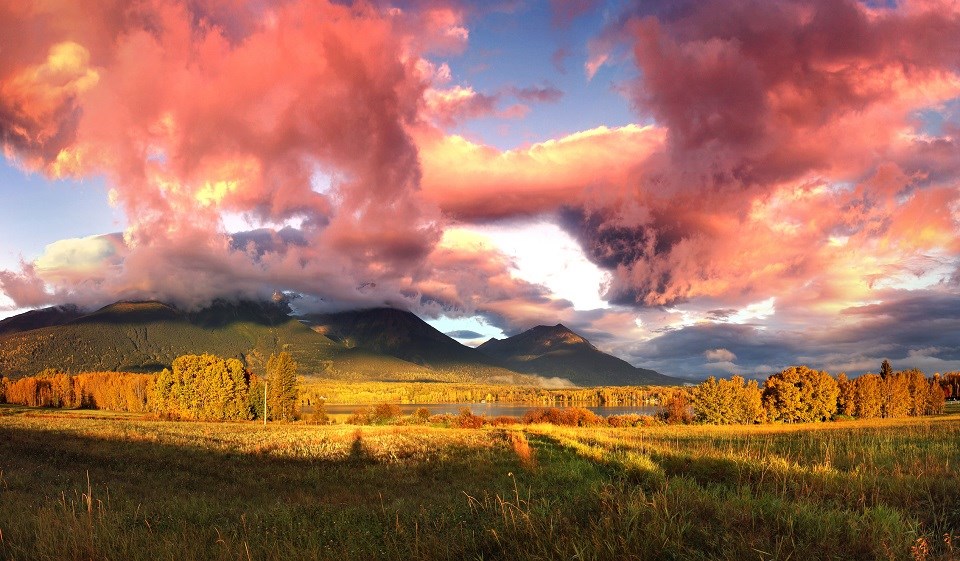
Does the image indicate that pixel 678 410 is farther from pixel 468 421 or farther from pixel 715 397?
pixel 468 421

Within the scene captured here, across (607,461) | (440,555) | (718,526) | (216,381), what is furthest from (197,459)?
(216,381)

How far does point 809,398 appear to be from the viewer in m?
104

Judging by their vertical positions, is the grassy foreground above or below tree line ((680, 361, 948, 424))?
above

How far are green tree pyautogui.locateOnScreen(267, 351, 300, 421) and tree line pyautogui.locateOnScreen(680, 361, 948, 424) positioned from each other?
79748 mm

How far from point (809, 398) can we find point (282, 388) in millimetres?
100258

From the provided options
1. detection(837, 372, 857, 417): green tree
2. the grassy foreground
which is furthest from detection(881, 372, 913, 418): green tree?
the grassy foreground

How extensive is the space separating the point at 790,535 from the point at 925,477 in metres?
8.18

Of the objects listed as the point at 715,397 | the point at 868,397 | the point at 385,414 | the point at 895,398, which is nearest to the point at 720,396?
the point at 715,397

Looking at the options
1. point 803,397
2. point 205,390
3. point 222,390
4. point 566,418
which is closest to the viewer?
point 566,418

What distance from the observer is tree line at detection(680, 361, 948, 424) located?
10450cm

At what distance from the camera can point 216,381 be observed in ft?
363

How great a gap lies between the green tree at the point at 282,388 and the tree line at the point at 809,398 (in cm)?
7975

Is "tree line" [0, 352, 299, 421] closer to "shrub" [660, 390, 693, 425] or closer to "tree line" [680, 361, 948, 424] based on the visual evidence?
"shrub" [660, 390, 693, 425]

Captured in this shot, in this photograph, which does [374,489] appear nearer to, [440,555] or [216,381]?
[440,555]
